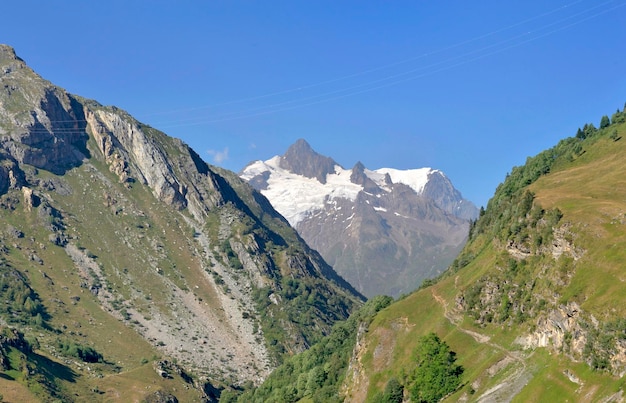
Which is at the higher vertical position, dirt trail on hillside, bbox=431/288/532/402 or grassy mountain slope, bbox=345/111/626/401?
grassy mountain slope, bbox=345/111/626/401

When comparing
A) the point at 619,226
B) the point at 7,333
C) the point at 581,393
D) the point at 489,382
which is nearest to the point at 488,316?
the point at 489,382

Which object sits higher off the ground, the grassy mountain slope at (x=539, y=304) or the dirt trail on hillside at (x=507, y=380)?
the grassy mountain slope at (x=539, y=304)

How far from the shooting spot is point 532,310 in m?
120

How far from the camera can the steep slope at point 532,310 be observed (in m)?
97.9

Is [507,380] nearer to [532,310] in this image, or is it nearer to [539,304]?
[532,310]

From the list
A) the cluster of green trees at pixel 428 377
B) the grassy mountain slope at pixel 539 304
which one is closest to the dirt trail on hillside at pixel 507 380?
the grassy mountain slope at pixel 539 304

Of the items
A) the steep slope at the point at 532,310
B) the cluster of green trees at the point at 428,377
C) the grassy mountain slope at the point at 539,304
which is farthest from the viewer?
the cluster of green trees at the point at 428,377

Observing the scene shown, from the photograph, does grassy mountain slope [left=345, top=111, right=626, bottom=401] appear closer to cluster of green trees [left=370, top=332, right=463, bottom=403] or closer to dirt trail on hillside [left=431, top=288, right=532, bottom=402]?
dirt trail on hillside [left=431, top=288, right=532, bottom=402]

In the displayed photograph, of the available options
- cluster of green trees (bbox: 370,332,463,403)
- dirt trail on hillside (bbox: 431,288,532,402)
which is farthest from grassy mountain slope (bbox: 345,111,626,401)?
cluster of green trees (bbox: 370,332,463,403)

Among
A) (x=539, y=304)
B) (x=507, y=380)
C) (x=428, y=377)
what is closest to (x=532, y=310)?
(x=539, y=304)

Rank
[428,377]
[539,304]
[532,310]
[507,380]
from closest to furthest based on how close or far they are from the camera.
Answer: [507,380]
[539,304]
[532,310]
[428,377]

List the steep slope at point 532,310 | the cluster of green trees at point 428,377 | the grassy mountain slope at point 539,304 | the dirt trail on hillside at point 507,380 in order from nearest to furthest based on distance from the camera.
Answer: the grassy mountain slope at point 539,304
the steep slope at point 532,310
the dirt trail on hillside at point 507,380
the cluster of green trees at point 428,377

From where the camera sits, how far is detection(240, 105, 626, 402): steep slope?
9794cm

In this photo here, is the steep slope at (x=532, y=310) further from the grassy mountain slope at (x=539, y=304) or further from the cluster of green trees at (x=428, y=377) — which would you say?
the cluster of green trees at (x=428, y=377)
